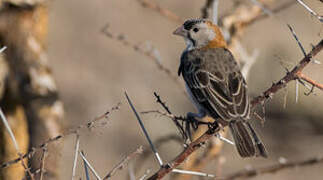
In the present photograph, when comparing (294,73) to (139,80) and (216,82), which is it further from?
(139,80)

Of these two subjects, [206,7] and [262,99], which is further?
[206,7]

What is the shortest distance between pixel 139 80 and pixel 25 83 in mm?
7095

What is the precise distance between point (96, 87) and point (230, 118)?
27.2 ft

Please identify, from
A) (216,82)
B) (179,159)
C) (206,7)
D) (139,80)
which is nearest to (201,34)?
(206,7)

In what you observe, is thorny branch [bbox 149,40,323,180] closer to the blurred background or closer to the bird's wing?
the bird's wing

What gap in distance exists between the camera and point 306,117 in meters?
13.7

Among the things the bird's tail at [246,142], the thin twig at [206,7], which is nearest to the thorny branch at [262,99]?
the bird's tail at [246,142]

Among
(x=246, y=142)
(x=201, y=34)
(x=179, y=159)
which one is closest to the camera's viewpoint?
(x=179, y=159)

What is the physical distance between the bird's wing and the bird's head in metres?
0.18

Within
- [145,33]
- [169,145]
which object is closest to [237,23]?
[169,145]

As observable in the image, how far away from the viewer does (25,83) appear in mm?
5852

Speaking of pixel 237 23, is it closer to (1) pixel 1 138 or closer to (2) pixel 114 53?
(1) pixel 1 138

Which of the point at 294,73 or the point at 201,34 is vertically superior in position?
the point at 201,34

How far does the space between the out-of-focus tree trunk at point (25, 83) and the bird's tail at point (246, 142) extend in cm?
190
